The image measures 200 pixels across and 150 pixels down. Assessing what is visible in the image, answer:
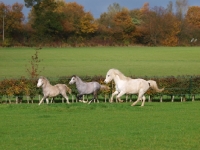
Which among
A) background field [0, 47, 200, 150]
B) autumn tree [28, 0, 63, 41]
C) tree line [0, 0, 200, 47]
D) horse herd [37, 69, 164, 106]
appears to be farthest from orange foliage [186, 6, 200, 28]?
background field [0, 47, 200, 150]

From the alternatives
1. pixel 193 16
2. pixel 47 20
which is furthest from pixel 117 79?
pixel 193 16

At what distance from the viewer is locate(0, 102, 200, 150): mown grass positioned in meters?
11.9

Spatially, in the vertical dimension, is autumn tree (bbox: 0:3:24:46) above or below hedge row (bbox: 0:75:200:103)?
above

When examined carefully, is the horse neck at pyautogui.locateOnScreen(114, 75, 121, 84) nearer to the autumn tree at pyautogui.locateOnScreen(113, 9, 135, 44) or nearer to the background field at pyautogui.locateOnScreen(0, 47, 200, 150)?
the background field at pyautogui.locateOnScreen(0, 47, 200, 150)

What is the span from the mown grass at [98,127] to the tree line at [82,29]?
264 ft

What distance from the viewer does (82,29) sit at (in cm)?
11350

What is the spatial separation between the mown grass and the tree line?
80.5 metres

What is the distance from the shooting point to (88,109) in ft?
63.9

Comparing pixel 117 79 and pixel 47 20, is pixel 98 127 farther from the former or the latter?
pixel 47 20

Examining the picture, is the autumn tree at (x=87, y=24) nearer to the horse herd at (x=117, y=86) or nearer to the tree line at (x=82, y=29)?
the tree line at (x=82, y=29)

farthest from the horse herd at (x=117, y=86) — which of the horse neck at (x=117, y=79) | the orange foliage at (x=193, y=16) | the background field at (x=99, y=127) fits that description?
the orange foliage at (x=193, y=16)

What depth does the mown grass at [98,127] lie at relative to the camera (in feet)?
39.2

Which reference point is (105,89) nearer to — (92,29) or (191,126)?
(191,126)

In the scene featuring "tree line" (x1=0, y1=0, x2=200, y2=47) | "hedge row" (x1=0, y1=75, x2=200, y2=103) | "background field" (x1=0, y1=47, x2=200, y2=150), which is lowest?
"background field" (x1=0, y1=47, x2=200, y2=150)
